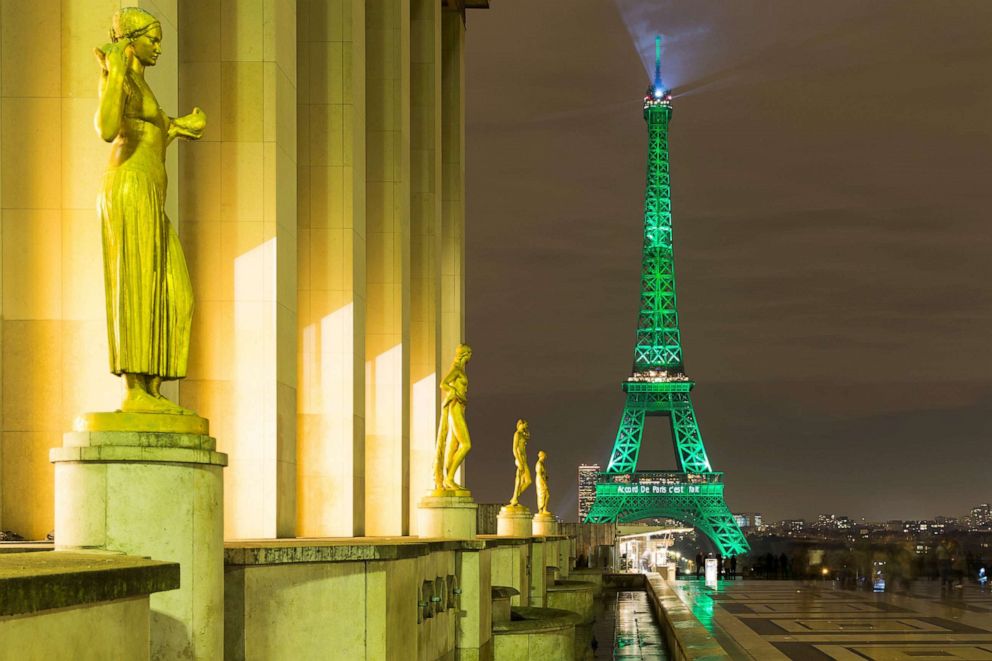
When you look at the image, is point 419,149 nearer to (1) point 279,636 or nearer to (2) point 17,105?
(2) point 17,105

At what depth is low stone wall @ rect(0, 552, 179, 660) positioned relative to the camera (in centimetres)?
620

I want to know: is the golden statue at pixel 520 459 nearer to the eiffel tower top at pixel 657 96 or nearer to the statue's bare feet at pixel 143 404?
the statue's bare feet at pixel 143 404

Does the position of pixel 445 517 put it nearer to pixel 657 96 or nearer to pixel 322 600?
pixel 322 600

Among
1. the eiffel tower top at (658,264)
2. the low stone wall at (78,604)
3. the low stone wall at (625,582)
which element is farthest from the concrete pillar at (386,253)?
the eiffel tower top at (658,264)

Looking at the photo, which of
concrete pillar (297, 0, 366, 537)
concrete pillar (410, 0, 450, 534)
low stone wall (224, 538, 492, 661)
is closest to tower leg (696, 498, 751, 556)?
concrete pillar (410, 0, 450, 534)

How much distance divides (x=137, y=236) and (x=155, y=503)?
6.14 feet

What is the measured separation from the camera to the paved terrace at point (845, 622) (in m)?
28.1

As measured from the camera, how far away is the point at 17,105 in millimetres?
14742

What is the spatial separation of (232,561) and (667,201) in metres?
114

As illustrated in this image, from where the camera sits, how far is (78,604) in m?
6.79

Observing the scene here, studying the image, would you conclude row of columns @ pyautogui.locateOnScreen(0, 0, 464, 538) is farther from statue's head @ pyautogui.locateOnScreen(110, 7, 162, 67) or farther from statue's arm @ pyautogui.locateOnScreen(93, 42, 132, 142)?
statue's arm @ pyautogui.locateOnScreen(93, 42, 132, 142)

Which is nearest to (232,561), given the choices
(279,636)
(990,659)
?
(279,636)

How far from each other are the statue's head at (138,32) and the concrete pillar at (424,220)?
27112mm

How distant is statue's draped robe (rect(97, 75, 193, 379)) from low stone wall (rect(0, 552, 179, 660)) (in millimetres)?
1938
